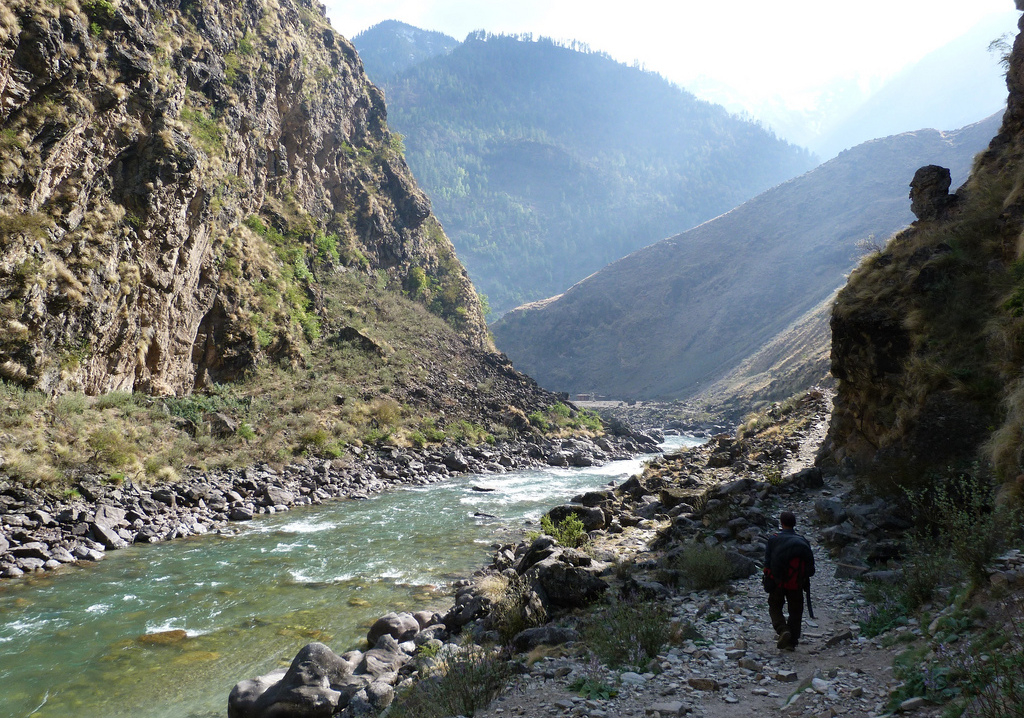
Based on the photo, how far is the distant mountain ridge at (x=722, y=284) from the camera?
348 feet

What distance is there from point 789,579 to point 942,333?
662 centimetres

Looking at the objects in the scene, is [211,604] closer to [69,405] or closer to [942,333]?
[69,405]

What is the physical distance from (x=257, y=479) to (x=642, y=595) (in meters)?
15.5

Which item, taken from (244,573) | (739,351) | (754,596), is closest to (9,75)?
(244,573)

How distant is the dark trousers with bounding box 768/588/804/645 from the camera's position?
17.8ft

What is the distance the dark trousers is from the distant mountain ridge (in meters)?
91.9

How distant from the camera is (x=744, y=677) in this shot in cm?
483

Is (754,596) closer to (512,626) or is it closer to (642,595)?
(642,595)

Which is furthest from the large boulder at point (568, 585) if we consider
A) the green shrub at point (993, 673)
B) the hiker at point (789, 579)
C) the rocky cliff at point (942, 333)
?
the rocky cliff at point (942, 333)

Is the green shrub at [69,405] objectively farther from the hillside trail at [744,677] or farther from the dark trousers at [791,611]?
the dark trousers at [791,611]

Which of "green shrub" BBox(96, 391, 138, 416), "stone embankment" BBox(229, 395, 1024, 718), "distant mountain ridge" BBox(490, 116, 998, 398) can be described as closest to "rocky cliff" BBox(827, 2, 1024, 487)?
"stone embankment" BBox(229, 395, 1024, 718)

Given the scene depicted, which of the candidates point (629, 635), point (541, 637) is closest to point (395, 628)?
point (541, 637)

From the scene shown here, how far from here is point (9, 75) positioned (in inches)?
600

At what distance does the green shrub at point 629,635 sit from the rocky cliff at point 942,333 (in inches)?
158
